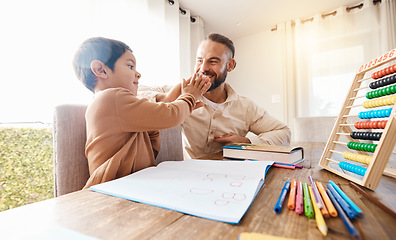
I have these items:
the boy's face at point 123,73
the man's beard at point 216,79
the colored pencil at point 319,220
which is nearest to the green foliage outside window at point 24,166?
the boy's face at point 123,73

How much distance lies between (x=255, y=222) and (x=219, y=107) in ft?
3.76

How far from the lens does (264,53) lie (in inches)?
142

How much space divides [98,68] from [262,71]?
3402mm

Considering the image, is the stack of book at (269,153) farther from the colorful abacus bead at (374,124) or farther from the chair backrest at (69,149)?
the chair backrest at (69,149)

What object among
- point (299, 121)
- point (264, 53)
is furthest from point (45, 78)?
point (264, 53)

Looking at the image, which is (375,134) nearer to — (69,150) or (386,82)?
(386,82)

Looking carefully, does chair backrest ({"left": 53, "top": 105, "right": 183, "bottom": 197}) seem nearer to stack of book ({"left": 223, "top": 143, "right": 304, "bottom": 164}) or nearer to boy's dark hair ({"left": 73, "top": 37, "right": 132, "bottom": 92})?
boy's dark hair ({"left": 73, "top": 37, "right": 132, "bottom": 92})

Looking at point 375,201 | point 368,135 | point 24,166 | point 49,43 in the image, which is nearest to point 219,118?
point 368,135

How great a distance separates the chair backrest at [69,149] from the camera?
64 centimetres

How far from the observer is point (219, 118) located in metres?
1.38

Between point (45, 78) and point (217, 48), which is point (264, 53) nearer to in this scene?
point (217, 48)

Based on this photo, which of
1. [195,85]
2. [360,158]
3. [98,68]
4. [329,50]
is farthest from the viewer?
[329,50]

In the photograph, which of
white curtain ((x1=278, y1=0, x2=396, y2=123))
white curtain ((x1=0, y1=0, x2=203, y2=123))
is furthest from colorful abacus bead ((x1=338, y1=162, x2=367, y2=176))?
white curtain ((x1=278, y1=0, x2=396, y2=123))

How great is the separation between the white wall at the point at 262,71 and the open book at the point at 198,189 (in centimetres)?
315
